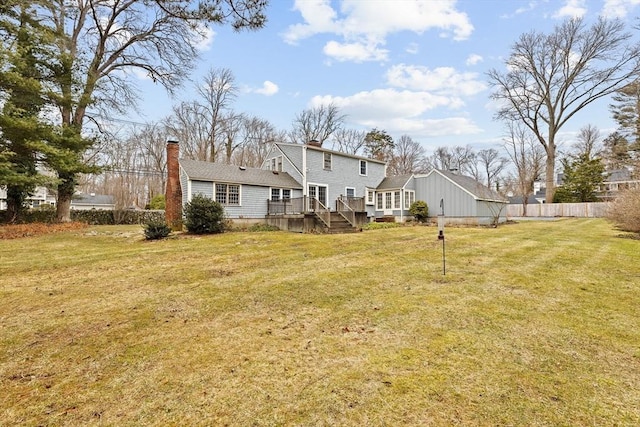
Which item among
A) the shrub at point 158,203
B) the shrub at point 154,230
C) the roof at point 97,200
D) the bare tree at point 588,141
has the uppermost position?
the bare tree at point 588,141

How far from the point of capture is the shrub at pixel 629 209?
1139 centimetres

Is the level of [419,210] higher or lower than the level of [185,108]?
lower

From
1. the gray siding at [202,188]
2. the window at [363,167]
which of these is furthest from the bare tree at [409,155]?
the gray siding at [202,188]

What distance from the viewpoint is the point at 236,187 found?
17078 mm

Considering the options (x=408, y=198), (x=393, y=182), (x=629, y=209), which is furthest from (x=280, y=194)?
(x=629, y=209)

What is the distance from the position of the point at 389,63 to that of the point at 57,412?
20.5 m

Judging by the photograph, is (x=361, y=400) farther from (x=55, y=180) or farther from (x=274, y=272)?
(x=55, y=180)

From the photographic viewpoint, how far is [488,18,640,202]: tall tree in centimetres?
2750

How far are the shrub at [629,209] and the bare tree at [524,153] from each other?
76.4 feet

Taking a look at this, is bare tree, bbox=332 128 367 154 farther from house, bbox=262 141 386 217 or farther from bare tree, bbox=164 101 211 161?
house, bbox=262 141 386 217

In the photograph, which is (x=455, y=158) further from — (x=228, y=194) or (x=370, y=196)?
(x=228, y=194)

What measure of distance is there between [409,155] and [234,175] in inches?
1397

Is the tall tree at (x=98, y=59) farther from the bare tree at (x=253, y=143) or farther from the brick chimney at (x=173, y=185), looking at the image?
the bare tree at (x=253, y=143)

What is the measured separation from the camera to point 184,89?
20.9m
